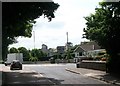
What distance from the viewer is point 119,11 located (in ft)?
113

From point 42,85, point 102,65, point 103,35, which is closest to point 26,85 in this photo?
point 42,85

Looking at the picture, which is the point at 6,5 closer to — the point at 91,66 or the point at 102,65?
the point at 102,65

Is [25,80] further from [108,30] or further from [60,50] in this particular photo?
[60,50]

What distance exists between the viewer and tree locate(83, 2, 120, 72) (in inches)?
1410

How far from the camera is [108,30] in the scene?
3612cm

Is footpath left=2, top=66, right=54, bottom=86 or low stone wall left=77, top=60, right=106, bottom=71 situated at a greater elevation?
low stone wall left=77, top=60, right=106, bottom=71

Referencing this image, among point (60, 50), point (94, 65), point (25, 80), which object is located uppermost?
point (60, 50)

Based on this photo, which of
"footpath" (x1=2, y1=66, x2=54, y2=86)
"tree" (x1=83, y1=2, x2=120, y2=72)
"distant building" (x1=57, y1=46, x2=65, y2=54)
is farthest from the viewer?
"distant building" (x1=57, y1=46, x2=65, y2=54)

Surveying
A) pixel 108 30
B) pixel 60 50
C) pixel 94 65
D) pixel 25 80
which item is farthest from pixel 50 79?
pixel 60 50

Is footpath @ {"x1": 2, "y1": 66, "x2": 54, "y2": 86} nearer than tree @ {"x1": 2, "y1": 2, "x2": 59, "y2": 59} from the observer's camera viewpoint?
No

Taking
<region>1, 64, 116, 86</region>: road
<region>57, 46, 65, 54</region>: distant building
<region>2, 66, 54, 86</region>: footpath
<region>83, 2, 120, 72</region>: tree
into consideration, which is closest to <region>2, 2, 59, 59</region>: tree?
<region>2, 66, 54, 86</region>: footpath

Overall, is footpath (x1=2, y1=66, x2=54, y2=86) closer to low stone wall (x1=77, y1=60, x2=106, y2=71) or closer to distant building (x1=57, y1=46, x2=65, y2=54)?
low stone wall (x1=77, y1=60, x2=106, y2=71)

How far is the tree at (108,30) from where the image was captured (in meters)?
35.8

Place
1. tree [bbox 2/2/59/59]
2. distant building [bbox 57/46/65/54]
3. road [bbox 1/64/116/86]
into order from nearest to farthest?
tree [bbox 2/2/59/59], road [bbox 1/64/116/86], distant building [bbox 57/46/65/54]
